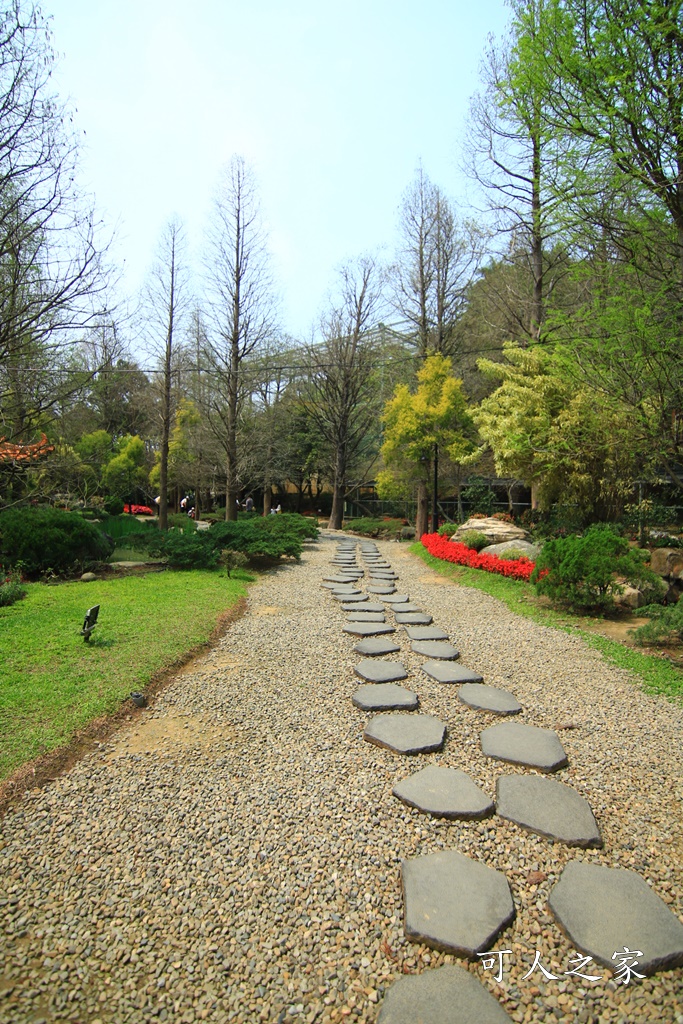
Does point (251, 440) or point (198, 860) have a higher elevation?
point (251, 440)

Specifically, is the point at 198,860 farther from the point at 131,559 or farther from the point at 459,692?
the point at 131,559

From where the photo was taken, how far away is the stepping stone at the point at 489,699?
→ 3.33 m

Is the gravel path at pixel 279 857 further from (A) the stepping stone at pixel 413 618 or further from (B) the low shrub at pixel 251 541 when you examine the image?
(B) the low shrub at pixel 251 541

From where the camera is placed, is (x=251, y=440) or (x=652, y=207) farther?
(x=251, y=440)

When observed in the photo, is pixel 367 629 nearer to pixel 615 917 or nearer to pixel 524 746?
pixel 524 746

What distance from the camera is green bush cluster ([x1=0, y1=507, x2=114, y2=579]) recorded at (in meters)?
7.50

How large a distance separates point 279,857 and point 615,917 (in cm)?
117

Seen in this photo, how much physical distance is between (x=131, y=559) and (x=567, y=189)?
8700mm

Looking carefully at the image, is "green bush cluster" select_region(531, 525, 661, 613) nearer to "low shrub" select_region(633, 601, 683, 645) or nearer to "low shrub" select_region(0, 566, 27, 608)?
"low shrub" select_region(633, 601, 683, 645)

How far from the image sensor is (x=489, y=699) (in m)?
3.47

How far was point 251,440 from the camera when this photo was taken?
15266mm

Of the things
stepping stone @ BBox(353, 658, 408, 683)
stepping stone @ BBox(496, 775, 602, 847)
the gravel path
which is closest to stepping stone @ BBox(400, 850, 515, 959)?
the gravel path

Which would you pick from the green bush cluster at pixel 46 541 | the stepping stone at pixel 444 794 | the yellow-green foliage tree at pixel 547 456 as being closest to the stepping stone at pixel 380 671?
the stepping stone at pixel 444 794

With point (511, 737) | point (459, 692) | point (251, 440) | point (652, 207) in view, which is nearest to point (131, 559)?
point (251, 440)
